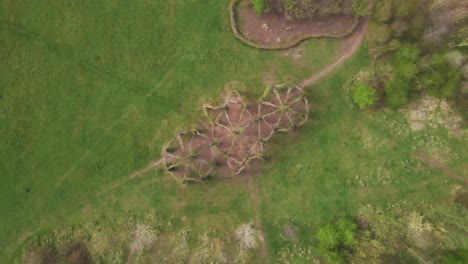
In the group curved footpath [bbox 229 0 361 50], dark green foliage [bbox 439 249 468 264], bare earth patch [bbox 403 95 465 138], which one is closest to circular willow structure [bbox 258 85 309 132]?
curved footpath [bbox 229 0 361 50]

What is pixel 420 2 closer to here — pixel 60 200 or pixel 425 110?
pixel 425 110

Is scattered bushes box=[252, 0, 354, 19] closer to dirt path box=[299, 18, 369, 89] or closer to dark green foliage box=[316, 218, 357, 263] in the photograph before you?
dirt path box=[299, 18, 369, 89]

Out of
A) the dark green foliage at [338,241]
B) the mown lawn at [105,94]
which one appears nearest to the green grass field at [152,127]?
the mown lawn at [105,94]

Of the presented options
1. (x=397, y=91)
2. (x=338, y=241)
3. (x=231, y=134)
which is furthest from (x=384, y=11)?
(x=338, y=241)

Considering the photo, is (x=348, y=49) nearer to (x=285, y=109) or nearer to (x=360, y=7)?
(x=360, y=7)

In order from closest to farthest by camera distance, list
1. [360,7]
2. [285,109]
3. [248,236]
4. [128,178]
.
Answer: [360,7] < [248,236] < [285,109] < [128,178]

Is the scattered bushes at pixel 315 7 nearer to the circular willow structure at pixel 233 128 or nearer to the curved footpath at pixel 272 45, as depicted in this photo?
the curved footpath at pixel 272 45
